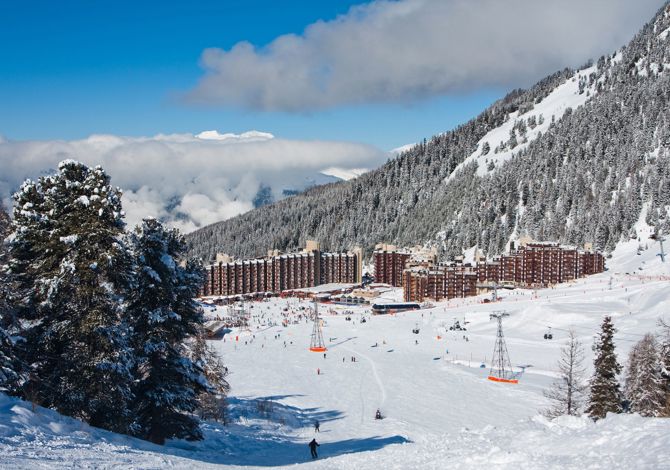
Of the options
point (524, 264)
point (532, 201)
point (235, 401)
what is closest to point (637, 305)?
point (524, 264)

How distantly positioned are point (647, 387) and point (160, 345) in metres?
26.9

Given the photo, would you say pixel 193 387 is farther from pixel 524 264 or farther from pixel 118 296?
pixel 524 264

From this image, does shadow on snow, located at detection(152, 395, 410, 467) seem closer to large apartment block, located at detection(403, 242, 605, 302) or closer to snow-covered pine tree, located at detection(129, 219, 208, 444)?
snow-covered pine tree, located at detection(129, 219, 208, 444)

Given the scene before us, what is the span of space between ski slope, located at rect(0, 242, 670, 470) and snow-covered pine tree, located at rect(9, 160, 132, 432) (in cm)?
254

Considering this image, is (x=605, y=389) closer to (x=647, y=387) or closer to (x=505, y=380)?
(x=647, y=387)

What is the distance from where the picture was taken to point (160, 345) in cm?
2362

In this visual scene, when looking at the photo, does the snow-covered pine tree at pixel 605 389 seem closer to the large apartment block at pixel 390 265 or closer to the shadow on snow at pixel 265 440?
the shadow on snow at pixel 265 440

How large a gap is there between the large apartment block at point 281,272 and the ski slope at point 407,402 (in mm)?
43608

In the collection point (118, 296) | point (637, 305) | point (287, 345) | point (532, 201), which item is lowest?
point (287, 345)

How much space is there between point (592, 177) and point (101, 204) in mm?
185001

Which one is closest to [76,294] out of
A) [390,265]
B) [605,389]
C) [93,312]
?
[93,312]

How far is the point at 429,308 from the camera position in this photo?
116m

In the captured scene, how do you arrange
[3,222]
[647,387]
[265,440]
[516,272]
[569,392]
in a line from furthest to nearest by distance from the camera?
[516,272], [569,392], [647,387], [265,440], [3,222]

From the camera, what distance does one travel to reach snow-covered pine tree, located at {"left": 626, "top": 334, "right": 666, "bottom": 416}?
31.6 metres
